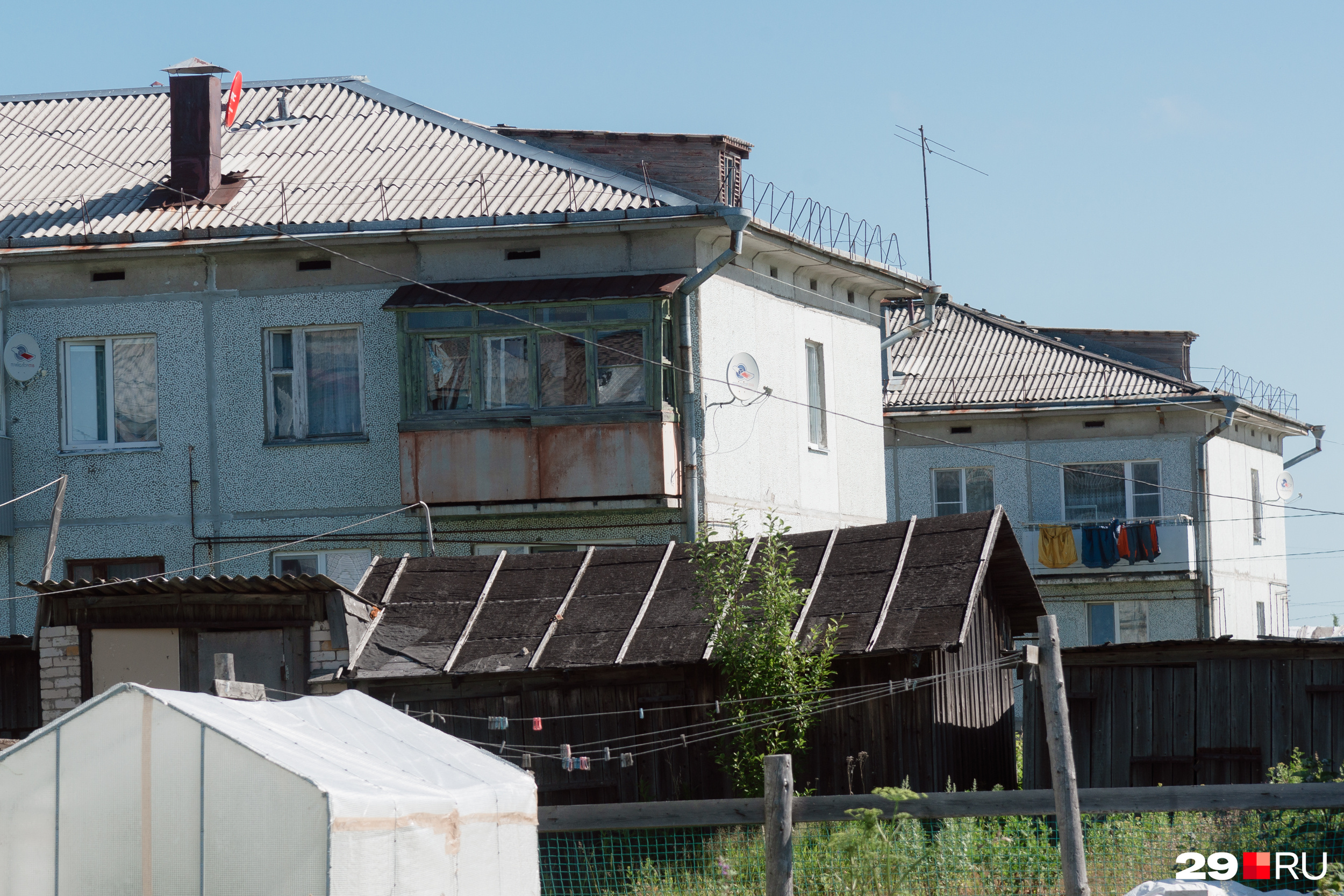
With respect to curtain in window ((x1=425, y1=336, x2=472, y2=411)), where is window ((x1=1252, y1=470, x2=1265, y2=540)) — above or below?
below

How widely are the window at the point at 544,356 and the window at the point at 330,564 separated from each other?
2.21 m

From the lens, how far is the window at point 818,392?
24719 mm

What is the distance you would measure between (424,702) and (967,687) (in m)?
5.36

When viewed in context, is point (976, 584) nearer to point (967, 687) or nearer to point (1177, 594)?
point (967, 687)

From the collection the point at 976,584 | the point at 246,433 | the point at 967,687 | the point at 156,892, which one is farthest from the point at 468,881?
the point at 246,433

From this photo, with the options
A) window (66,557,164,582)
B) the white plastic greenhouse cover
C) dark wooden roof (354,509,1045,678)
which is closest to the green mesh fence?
dark wooden roof (354,509,1045,678)

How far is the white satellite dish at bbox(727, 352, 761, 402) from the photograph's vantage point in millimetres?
22125

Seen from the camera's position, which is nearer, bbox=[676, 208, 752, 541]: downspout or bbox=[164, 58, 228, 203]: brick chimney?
bbox=[676, 208, 752, 541]: downspout

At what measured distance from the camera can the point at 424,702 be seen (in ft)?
51.2

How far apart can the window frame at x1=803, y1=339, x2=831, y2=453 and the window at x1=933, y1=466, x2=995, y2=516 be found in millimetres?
9399

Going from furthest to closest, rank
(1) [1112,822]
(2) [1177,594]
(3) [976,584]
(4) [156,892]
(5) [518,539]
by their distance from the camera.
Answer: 1. (2) [1177,594]
2. (5) [518,539]
3. (3) [976,584]
4. (1) [1112,822]
5. (4) [156,892]

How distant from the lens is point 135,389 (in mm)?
22469

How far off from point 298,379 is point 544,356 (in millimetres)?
3536

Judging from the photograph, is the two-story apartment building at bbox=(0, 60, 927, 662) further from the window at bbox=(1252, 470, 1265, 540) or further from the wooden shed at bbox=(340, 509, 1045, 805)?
the window at bbox=(1252, 470, 1265, 540)
